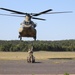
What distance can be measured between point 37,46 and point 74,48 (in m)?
9.84

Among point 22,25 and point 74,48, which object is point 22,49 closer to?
point 74,48

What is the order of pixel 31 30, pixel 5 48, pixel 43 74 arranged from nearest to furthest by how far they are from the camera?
pixel 43 74 < pixel 31 30 < pixel 5 48

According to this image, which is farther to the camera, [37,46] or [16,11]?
[37,46]

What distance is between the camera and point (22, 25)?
167 feet

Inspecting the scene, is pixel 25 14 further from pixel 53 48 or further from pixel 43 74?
pixel 53 48

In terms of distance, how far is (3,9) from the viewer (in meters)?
53.0

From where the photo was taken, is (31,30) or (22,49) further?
(22,49)

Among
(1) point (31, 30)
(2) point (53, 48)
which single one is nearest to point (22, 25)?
(1) point (31, 30)

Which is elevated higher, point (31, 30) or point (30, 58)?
point (31, 30)

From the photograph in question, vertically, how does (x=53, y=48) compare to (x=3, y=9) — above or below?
below

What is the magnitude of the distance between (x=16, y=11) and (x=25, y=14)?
60.5 inches

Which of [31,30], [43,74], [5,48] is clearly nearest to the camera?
[43,74]

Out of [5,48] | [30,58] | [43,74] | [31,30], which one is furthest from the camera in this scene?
[5,48]

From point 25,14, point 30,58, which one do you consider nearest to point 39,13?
point 25,14
